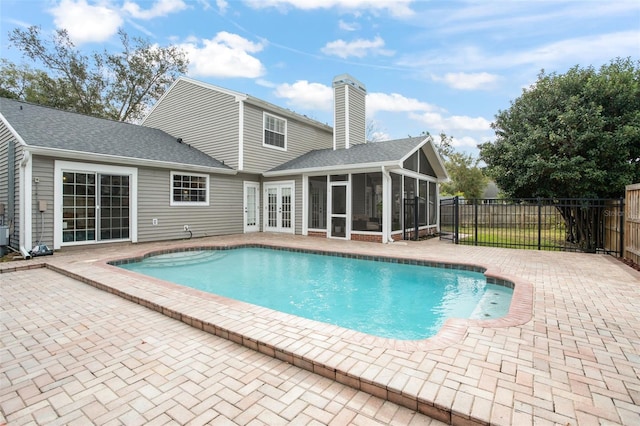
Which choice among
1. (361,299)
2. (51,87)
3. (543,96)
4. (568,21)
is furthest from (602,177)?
(51,87)

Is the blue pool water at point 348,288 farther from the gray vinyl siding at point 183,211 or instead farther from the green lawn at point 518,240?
the green lawn at point 518,240

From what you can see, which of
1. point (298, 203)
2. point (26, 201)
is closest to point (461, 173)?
point (298, 203)

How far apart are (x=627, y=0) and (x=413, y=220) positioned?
748 cm

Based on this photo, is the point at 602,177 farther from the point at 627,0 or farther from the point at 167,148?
the point at 167,148

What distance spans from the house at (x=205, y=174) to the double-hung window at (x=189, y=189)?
4 cm

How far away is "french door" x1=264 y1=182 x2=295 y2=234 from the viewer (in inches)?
476

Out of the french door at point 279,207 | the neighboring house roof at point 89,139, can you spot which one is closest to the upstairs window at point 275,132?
the french door at point 279,207

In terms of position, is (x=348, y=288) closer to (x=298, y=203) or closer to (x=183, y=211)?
(x=298, y=203)

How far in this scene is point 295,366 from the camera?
2555 mm

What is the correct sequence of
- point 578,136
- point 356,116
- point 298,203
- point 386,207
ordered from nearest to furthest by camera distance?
point 578,136 → point 386,207 → point 298,203 → point 356,116

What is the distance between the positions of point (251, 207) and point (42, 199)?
6.54m

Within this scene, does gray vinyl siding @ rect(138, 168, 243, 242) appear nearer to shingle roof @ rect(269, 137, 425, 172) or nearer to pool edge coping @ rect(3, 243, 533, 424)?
shingle roof @ rect(269, 137, 425, 172)

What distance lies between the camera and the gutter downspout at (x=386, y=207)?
387 inches

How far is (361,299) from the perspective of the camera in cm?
514
